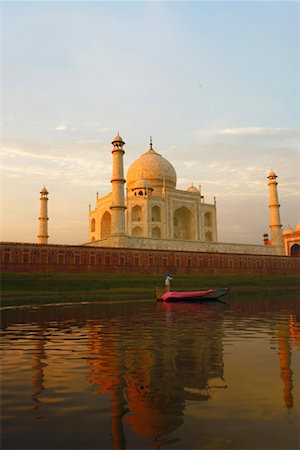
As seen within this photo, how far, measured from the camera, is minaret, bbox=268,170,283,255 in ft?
140

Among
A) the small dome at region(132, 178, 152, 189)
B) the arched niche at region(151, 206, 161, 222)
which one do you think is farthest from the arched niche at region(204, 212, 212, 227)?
the small dome at region(132, 178, 152, 189)

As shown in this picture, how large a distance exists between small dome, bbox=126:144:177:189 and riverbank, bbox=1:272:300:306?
691 inches

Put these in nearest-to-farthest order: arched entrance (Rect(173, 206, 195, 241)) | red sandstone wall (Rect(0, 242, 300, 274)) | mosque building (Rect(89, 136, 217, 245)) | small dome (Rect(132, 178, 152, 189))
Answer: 1. red sandstone wall (Rect(0, 242, 300, 274))
2. mosque building (Rect(89, 136, 217, 245))
3. small dome (Rect(132, 178, 152, 189))
4. arched entrance (Rect(173, 206, 195, 241))

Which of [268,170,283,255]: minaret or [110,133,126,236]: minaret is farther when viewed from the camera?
[268,170,283,255]: minaret

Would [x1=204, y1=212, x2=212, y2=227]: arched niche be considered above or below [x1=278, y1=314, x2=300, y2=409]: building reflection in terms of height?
above

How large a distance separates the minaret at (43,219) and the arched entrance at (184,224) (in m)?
14.9

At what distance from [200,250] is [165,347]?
32.2 m

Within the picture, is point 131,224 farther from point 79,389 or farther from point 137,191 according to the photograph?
point 79,389

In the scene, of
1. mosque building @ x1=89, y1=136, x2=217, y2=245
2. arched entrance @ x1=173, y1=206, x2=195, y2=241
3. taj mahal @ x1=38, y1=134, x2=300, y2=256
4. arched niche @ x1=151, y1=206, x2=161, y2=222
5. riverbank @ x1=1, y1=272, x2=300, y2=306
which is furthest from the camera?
arched entrance @ x1=173, y1=206, x2=195, y2=241

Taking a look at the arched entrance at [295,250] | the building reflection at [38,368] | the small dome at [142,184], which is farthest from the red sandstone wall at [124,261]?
the building reflection at [38,368]

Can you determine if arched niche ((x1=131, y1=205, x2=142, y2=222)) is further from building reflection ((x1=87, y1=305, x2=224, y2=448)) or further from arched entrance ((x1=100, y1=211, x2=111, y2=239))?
building reflection ((x1=87, y1=305, x2=224, y2=448))

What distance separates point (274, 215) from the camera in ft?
141

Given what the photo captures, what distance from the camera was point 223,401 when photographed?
4051 mm

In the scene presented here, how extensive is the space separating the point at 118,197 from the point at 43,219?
44.0 ft
